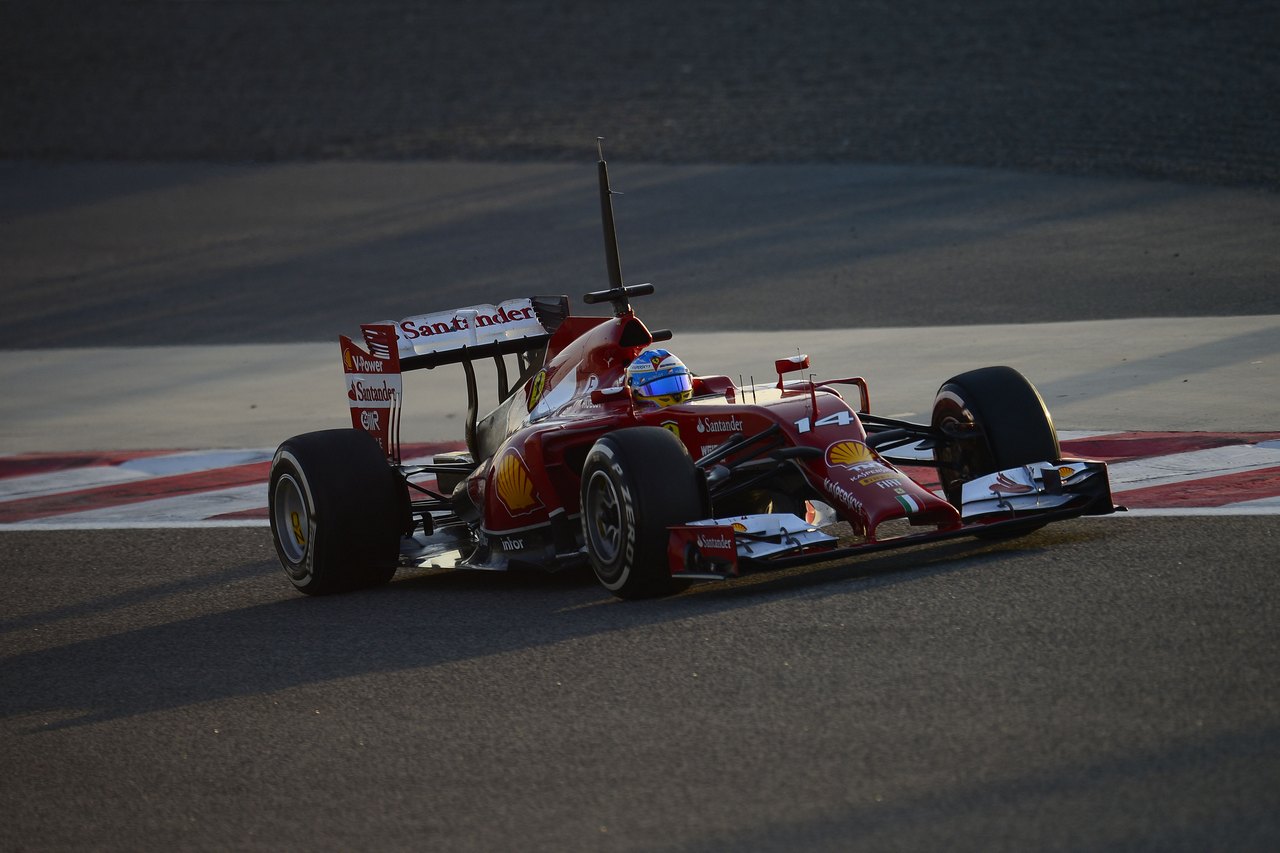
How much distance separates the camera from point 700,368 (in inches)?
521

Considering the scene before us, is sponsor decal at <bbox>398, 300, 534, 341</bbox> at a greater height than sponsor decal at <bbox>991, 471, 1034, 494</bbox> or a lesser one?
greater

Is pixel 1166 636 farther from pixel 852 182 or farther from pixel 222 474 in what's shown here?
pixel 852 182

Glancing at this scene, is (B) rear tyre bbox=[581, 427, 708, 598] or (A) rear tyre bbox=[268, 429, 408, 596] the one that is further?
(A) rear tyre bbox=[268, 429, 408, 596]

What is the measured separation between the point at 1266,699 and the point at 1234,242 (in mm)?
11973

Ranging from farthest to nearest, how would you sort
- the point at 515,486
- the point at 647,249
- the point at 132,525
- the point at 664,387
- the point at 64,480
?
the point at 647,249, the point at 64,480, the point at 132,525, the point at 515,486, the point at 664,387

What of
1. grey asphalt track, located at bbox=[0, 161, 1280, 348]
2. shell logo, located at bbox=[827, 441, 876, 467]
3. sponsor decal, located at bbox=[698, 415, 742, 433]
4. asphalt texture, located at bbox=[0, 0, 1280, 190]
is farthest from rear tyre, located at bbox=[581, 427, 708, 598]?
asphalt texture, located at bbox=[0, 0, 1280, 190]

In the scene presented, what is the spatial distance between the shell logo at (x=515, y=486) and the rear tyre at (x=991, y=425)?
1824 mm

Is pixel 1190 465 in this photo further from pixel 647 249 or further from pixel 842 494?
pixel 647 249

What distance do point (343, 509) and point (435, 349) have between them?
1.37 metres

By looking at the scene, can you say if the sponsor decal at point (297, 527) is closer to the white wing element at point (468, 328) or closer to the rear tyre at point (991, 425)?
the white wing element at point (468, 328)

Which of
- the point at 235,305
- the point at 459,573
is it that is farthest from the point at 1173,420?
the point at 235,305

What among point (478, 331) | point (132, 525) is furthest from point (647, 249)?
point (478, 331)

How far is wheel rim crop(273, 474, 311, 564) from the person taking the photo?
8406mm

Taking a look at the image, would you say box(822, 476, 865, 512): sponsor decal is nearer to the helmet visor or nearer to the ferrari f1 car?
the ferrari f1 car
